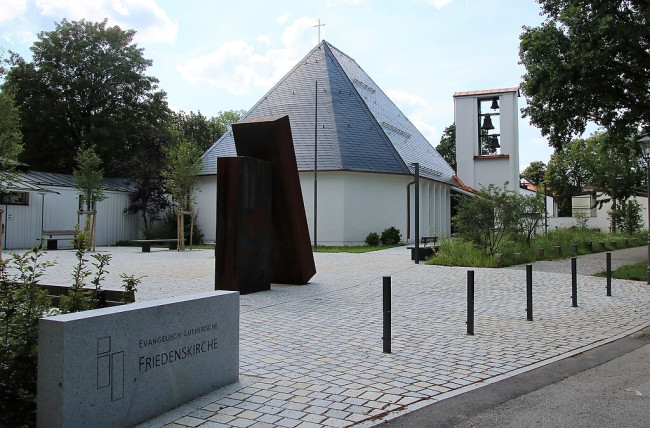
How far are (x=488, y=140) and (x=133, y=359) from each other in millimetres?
42314

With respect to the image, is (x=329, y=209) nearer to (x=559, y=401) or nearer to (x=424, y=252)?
(x=424, y=252)

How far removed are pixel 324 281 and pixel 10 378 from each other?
9324mm

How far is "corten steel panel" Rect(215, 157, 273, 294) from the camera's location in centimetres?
1005

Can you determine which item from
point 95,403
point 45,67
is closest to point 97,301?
point 95,403

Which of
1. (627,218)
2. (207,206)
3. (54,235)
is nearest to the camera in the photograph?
(54,235)

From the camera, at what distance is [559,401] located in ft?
15.3

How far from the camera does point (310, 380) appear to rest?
5.16m

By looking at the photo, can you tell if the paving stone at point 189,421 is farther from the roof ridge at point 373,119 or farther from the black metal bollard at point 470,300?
the roof ridge at point 373,119

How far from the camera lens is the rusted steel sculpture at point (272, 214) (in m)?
10.1

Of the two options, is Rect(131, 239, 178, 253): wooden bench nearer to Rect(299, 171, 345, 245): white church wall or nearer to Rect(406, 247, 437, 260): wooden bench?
Rect(299, 171, 345, 245): white church wall

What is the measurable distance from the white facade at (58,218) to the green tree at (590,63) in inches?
844

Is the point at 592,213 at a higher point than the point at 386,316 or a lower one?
higher

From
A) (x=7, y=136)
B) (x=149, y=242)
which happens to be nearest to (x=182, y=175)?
(x=149, y=242)

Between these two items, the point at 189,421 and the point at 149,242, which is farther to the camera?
the point at 149,242
